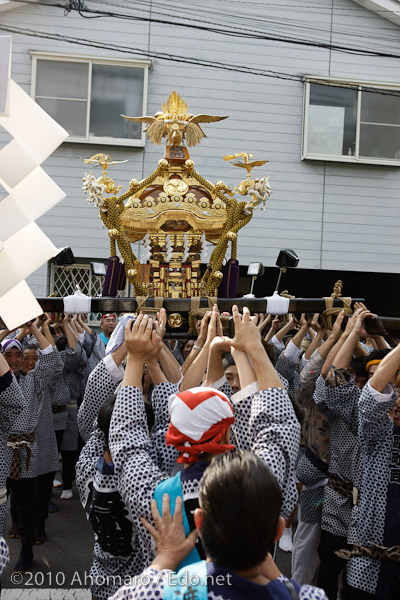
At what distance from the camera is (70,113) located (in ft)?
31.7

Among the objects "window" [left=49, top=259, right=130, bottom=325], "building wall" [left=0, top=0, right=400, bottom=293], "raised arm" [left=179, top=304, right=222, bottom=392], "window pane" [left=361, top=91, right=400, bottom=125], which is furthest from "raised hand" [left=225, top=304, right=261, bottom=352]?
"window pane" [left=361, top=91, right=400, bottom=125]

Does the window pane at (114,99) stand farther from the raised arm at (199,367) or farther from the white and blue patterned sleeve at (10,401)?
the raised arm at (199,367)

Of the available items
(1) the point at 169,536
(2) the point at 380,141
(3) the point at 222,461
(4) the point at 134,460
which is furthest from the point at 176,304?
(2) the point at 380,141

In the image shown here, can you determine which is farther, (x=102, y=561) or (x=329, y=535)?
(x=329, y=535)

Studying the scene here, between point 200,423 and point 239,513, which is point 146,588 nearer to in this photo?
point 239,513

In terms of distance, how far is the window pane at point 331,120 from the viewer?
32.9 feet

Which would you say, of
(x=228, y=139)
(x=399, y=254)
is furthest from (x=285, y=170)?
(x=399, y=254)

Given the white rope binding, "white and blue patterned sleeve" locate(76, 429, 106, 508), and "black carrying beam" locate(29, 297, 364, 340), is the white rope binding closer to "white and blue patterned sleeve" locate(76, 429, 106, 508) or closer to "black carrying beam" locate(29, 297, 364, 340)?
"black carrying beam" locate(29, 297, 364, 340)

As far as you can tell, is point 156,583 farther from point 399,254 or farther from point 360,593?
point 399,254

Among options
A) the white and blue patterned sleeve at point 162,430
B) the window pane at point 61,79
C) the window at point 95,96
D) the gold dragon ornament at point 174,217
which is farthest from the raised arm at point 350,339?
the window pane at point 61,79

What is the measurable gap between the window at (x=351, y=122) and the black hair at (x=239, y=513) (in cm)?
893

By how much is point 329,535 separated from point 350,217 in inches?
289

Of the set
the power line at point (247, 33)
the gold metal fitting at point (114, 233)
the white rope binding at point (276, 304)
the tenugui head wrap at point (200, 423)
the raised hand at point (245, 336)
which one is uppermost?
the power line at point (247, 33)

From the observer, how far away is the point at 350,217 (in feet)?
33.3
